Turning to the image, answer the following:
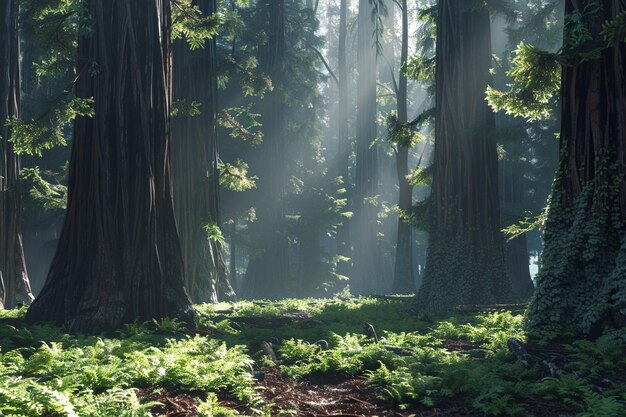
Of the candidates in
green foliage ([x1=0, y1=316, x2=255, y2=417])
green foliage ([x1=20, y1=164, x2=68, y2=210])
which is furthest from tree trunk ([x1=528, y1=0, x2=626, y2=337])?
green foliage ([x1=20, y1=164, x2=68, y2=210])

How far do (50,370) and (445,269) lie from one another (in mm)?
10267

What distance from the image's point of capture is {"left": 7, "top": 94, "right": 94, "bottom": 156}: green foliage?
1019 centimetres

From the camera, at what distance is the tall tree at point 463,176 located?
14.8 metres

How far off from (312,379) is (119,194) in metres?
4.74

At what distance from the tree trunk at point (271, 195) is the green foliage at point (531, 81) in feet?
67.5

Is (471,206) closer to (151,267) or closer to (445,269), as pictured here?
(445,269)

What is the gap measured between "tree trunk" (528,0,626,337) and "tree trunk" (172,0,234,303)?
10.4m

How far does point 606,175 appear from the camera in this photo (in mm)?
8305

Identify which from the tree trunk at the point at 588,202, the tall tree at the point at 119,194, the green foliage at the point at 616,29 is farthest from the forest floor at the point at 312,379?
the green foliage at the point at 616,29

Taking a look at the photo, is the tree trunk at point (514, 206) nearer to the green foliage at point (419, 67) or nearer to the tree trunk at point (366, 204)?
the tree trunk at point (366, 204)

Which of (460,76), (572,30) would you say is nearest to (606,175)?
(572,30)

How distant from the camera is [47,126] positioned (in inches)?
424

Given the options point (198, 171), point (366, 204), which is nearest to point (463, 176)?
point (198, 171)

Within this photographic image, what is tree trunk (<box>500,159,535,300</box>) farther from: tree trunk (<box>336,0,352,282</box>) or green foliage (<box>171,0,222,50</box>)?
green foliage (<box>171,0,222,50</box>)
